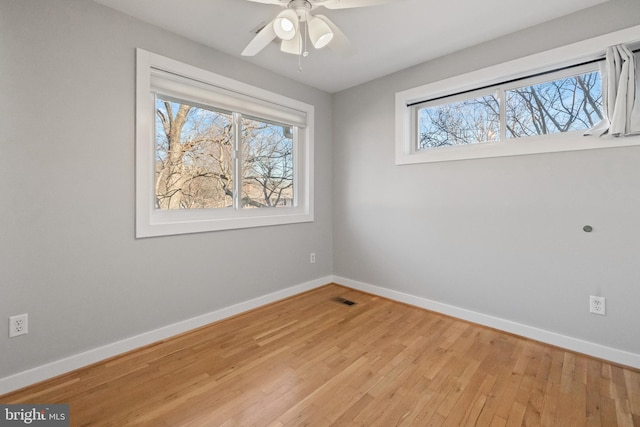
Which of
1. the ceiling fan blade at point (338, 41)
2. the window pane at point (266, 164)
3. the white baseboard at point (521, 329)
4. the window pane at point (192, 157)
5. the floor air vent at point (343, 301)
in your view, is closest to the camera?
the ceiling fan blade at point (338, 41)

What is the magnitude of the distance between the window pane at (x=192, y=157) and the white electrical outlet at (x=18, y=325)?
3.31 ft

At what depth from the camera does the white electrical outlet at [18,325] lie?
162cm

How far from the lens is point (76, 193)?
5.95ft

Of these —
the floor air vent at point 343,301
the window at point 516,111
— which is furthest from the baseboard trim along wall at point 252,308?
the window at point 516,111

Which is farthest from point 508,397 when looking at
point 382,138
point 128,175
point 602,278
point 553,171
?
point 128,175

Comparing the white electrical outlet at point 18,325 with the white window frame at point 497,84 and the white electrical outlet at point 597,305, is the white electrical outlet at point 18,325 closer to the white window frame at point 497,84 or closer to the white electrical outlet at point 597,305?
the white window frame at point 497,84

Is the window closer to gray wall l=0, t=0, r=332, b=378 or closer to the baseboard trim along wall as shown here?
the baseboard trim along wall

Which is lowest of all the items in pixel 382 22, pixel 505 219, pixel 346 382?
pixel 346 382

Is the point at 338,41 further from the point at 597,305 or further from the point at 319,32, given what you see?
the point at 597,305

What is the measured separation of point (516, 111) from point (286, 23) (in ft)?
6.54

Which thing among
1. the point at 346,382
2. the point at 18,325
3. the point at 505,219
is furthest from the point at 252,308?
the point at 505,219

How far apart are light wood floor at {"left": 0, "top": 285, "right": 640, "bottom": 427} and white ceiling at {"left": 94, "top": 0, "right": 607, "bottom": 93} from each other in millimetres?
2093

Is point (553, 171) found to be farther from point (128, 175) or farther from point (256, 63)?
point (128, 175)

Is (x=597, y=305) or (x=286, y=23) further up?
(x=286, y=23)
